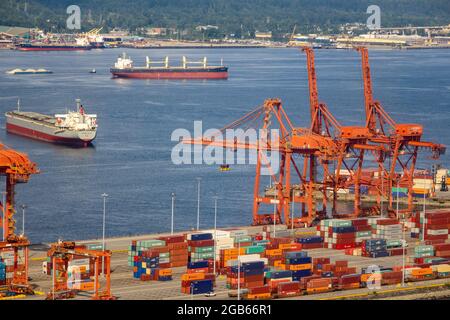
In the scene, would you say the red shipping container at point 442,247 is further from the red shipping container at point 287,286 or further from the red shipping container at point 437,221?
the red shipping container at point 287,286

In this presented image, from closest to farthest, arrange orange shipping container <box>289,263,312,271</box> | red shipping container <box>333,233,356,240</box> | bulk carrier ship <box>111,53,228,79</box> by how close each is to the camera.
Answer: orange shipping container <box>289,263,312,271</box>, red shipping container <box>333,233,356,240</box>, bulk carrier ship <box>111,53,228,79</box>

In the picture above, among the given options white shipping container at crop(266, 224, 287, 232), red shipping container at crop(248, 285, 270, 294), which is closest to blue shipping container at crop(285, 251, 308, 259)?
red shipping container at crop(248, 285, 270, 294)

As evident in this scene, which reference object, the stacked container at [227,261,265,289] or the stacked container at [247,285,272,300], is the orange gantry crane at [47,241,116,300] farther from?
the stacked container at [247,285,272,300]

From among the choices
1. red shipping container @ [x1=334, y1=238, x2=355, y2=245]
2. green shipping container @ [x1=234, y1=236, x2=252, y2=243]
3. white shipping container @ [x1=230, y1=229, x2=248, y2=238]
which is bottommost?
red shipping container @ [x1=334, y1=238, x2=355, y2=245]

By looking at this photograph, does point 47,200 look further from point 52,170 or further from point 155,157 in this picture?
point 155,157

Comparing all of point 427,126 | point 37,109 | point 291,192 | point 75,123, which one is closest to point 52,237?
point 291,192

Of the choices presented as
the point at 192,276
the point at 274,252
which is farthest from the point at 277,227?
the point at 192,276
